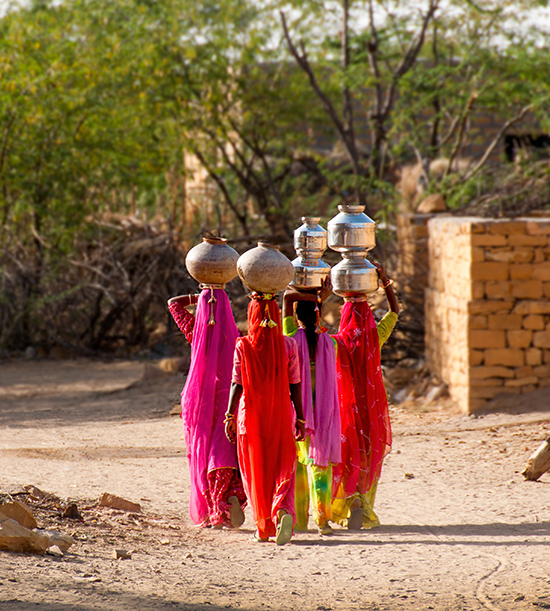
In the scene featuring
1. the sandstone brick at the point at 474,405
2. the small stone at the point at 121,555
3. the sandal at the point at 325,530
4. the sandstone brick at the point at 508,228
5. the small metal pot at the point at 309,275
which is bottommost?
the sandstone brick at the point at 474,405

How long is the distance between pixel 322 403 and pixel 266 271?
2.44 feet

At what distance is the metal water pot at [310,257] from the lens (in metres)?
4.18

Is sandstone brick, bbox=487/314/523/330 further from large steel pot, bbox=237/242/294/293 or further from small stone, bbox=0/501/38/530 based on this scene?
small stone, bbox=0/501/38/530

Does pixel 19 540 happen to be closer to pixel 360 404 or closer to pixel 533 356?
pixel 360 404

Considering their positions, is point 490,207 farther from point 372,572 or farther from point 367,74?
point 372,572

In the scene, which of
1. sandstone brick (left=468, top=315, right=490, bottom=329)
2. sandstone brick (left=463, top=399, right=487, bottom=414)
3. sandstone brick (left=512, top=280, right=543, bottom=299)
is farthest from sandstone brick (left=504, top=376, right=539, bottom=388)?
sandstone brick (left=512, top=280, right=543, bottom=299)

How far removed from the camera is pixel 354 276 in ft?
14.2

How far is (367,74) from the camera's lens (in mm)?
13781

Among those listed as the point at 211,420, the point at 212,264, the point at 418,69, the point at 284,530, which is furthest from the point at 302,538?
the point at 418,69

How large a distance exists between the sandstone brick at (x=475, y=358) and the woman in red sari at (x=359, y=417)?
3.44m

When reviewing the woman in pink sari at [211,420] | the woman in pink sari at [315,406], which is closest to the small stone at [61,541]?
the woman in pink sari at [211,420]

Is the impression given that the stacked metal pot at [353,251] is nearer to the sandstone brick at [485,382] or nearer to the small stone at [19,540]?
the small stone at [19,540]

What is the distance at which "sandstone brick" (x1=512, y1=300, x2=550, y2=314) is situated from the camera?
764 centimetres

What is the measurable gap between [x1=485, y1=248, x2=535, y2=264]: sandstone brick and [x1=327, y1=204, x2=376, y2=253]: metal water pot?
3540mm
